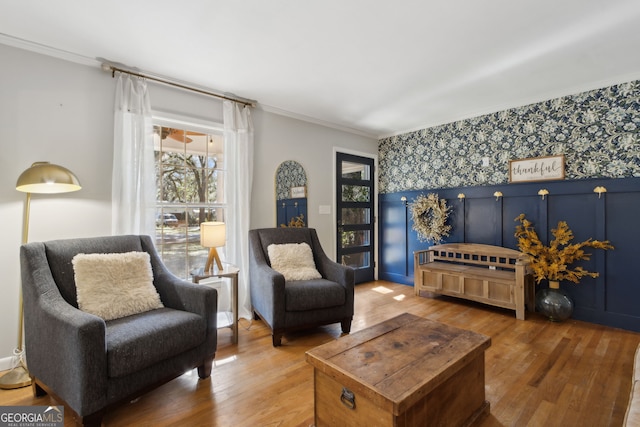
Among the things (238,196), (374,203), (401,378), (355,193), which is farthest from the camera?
(374,203)

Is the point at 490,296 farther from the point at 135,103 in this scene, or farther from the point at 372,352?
the point at 135,103

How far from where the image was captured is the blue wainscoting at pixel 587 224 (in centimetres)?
293

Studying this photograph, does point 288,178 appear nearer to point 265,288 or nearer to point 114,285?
point 265,288

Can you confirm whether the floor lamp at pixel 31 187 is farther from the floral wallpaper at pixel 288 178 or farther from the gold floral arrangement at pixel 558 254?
the gold floral arrangement at pixel 558 254

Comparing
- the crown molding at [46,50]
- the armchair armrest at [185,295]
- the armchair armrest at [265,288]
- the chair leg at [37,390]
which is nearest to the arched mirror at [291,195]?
the armchair armrest at [265,288]

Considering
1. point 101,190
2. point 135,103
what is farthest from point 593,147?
point 101,190

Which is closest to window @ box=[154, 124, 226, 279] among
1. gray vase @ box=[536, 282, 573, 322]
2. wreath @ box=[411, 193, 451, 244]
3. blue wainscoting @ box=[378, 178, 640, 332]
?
wreath @ box=[411, 193, 451, 244]

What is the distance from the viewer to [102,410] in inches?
60.7

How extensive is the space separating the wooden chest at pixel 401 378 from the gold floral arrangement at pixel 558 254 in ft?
6.45

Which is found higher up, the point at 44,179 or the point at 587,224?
the point at 44,179

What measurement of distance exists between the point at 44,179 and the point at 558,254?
14.9ft

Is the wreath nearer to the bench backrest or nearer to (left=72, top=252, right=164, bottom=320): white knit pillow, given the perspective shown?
the bench backrest

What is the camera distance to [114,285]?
6.68 ft
